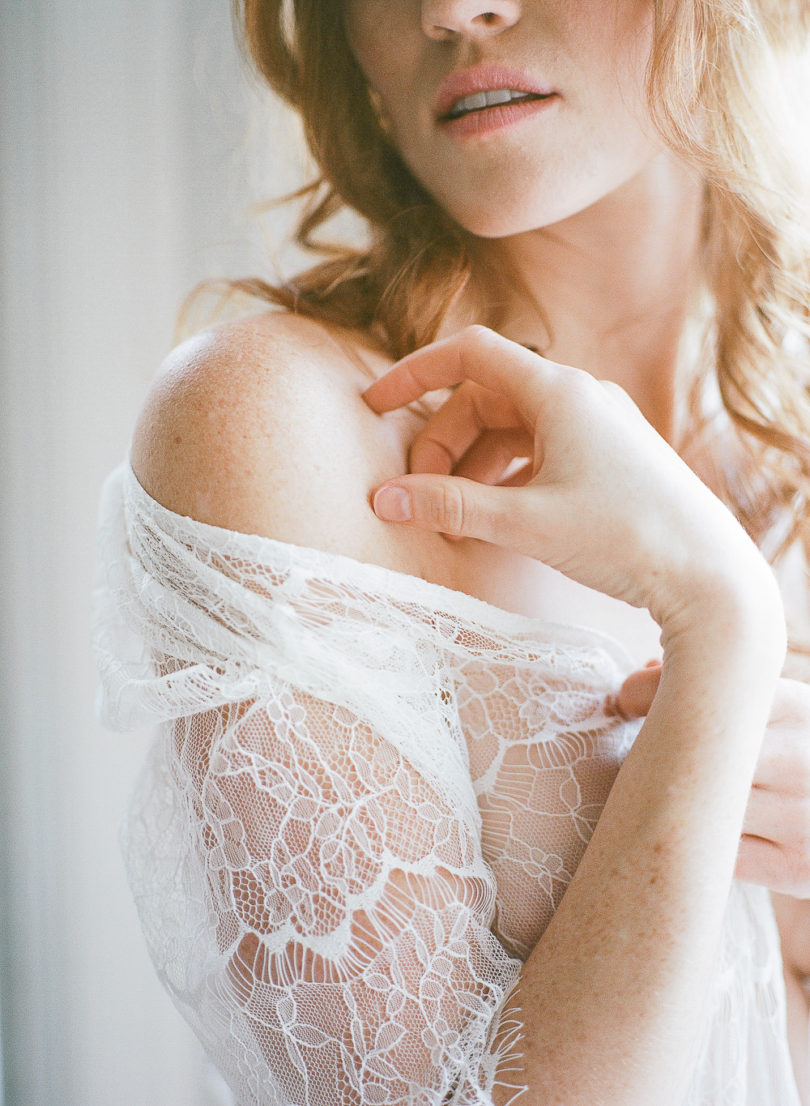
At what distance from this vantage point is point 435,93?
2.79ft

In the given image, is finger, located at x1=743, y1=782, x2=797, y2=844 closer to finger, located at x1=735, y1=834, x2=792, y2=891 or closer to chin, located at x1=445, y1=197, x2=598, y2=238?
finger, located at x1=735, y1=834, x2=792, y2=891

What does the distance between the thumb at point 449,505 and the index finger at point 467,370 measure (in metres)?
0.09

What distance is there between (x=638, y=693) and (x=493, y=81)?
0.59 meters

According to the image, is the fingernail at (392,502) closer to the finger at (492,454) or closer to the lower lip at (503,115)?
the finger at (492,454)

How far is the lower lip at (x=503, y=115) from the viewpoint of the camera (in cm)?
81

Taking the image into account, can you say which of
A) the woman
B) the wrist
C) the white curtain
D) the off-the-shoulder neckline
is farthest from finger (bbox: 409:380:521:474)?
the white curtain

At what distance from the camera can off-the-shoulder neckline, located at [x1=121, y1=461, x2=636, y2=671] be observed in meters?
0.64

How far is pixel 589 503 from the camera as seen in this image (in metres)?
0.67

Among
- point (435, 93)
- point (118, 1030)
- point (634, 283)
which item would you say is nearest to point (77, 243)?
point (435, 93)

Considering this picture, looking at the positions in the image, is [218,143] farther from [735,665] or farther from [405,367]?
[735,665]

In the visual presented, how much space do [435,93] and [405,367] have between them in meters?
0.31

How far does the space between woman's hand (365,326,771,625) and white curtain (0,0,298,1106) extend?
61 cm

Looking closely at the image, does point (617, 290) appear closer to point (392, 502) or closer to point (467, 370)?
point (467, 370)

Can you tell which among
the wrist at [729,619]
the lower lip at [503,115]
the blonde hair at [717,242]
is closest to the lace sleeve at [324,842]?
the wrist at [729,619]
